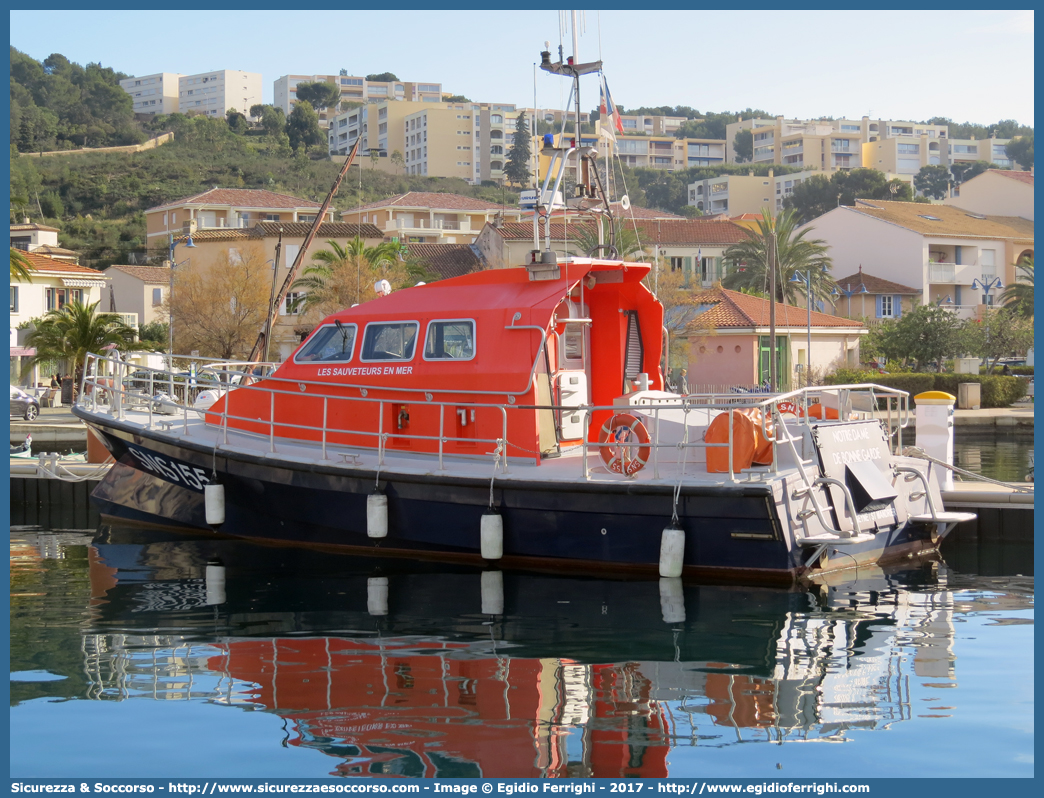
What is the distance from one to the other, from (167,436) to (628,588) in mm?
5554

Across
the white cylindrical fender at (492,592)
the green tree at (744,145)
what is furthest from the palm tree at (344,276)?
the green tree at (744,145)

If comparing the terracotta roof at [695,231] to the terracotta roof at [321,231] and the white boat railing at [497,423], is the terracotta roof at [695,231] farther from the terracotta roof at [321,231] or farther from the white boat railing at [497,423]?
the white boat railing at [497,423]

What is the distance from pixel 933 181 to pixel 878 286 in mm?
70382

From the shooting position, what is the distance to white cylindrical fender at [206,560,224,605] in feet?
31.5

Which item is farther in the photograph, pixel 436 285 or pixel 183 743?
pixel 436 285

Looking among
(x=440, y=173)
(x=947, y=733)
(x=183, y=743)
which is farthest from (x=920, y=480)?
(x=440, y=173)

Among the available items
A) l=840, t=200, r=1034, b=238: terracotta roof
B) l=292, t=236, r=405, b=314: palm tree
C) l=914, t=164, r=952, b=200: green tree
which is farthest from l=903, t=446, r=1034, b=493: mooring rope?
l=914, t=164, r=952, b=200: green tree

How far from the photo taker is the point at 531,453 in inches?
408

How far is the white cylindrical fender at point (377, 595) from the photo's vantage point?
29.9 feet

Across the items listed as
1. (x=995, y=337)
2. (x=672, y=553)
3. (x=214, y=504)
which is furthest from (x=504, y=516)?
(x=995, y=337)

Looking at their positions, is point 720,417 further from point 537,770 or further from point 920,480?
point 537,770

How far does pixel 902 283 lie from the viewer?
51688 millimetres

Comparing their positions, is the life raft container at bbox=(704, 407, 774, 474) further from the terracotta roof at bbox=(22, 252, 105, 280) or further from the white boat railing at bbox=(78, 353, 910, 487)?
the terracotta roof at bbox=(22, 252, 105, 280)

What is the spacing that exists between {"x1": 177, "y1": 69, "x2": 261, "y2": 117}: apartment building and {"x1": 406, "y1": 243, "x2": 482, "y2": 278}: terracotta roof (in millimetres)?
123796
